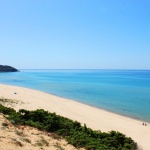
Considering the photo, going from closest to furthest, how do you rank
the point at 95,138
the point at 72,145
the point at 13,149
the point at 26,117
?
the point at 13,149
the point at 72,145
the point at 95,138
the point at 26,117

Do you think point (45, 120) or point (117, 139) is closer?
point (117, 139)

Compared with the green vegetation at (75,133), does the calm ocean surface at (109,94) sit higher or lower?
lower

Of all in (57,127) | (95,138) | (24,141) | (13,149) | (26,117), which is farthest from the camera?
(26,117)

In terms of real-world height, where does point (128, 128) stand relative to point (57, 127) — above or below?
below

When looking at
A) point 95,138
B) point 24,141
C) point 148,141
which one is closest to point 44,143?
point 24,141

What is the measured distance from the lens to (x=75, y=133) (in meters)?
17.1

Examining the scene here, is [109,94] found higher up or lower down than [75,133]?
lower down

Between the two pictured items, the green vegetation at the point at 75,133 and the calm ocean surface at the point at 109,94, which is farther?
the calm ocean surface at the point at 109,94

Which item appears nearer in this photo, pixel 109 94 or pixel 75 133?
pixel 75 133

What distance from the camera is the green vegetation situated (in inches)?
621

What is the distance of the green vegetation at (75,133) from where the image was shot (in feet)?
51.8

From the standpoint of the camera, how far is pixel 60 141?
52.1 ft

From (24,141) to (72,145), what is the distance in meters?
3.21

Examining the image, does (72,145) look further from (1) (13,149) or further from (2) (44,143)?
(1) (13,149)
